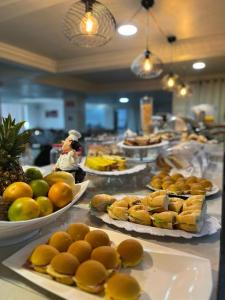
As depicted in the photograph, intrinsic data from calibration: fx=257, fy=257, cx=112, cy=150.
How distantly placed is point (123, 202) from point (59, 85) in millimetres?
4559

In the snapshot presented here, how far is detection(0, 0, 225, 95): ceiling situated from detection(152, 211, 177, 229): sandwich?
173 cm

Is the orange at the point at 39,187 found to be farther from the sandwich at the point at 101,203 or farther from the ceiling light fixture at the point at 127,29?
the ceiling light fixture at the point at 127,29

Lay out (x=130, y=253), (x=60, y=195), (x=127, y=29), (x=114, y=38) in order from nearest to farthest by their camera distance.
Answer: (x=130, y=253)
(x=60, y=195)
(x=127, y=29)
(x=114, y=38)

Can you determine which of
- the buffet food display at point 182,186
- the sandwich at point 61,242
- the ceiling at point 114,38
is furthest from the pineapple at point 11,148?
the ceiling at point 114,38

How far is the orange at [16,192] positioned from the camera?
0.54 metres

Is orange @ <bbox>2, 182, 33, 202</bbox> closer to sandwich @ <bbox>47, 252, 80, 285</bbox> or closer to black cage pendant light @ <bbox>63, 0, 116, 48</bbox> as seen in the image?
sandwich @ <bbox>47, 252, 80, 285</bbox>

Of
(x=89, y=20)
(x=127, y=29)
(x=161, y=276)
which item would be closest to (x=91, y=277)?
(x=161, y=276)

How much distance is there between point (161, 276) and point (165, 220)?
17 cm

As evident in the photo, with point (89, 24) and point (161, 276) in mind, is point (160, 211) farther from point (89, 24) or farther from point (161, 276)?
point (89, 24)

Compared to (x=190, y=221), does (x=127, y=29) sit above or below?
above

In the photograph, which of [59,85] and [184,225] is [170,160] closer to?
[184,225]

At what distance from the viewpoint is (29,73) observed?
13.2ft

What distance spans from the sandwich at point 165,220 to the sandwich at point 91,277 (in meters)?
0.25

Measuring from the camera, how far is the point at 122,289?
14.3 inches
